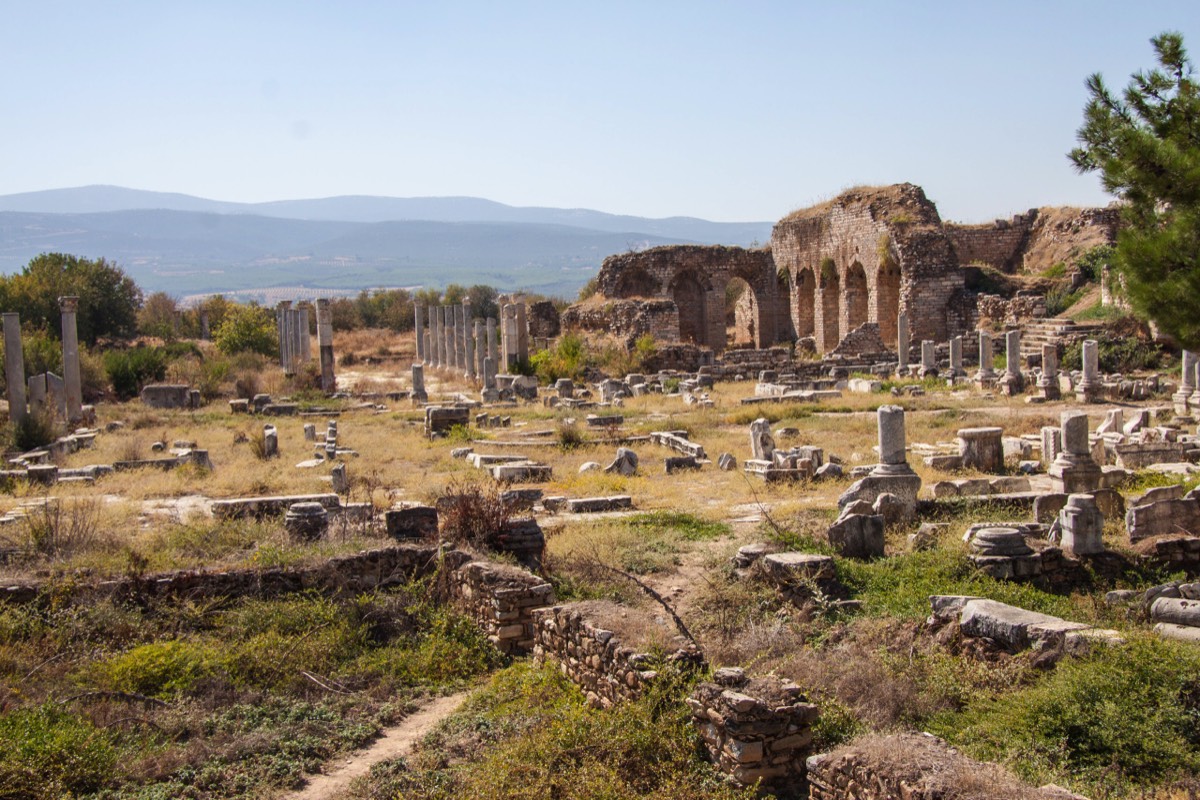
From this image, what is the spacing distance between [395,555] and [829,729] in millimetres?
4775

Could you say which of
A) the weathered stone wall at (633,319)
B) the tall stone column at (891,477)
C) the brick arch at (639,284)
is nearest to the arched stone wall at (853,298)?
the weathered stone wall at (633,319)

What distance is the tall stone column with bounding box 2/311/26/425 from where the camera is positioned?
69.7ft

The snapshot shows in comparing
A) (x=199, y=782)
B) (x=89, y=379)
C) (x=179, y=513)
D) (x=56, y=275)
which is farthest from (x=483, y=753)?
(x=56, y=275)

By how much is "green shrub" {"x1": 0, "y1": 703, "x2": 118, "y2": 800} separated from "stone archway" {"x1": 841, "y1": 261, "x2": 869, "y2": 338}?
35911 mm

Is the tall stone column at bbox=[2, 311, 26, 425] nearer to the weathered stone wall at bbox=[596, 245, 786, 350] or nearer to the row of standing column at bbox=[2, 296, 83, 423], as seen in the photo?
the row of standing column at bbox=[2, 296, 83, 423]

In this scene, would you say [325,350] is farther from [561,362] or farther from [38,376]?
[38,376]

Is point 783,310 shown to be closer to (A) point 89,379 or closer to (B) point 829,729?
(A) point 89,379

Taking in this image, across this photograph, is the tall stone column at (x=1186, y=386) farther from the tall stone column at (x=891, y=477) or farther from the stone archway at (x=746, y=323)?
the stone archway at (x=746, y=323)

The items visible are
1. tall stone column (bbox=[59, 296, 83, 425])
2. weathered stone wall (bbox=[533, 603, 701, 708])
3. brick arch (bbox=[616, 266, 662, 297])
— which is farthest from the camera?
brick arch (bbox=[616, 266, 662, 297])

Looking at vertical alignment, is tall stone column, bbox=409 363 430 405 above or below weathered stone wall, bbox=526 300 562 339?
below

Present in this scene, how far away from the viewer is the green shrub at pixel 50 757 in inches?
234

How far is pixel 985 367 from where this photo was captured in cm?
2750

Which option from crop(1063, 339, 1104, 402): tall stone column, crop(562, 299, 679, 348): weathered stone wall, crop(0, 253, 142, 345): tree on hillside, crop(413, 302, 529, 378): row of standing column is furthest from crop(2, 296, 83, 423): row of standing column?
crop(1063, 339, 1104, 402): tall stone column

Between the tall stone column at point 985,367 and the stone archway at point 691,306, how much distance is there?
1723 cm
